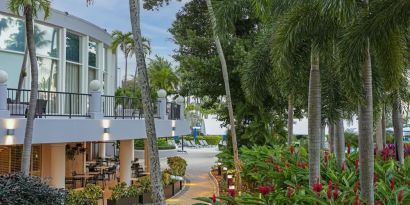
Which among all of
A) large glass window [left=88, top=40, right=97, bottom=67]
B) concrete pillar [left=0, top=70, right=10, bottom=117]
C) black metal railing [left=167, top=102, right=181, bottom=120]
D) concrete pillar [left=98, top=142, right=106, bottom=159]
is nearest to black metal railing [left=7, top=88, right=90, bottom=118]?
concrete pillar [left=0, top=70, right=10, bottom=117]

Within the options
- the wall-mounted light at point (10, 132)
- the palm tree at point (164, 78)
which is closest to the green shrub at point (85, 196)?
the wall-mounted light at point (10, 132)

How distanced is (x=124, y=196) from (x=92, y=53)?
942cm

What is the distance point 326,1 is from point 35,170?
15.0m

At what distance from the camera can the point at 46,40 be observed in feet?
64.3

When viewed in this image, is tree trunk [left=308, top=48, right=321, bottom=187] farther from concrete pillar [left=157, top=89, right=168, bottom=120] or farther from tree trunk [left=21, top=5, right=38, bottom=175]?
concrete pillar [left=157, top=89, right=168, bottom=120]

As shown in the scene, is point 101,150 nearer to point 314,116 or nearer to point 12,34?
point 12,34

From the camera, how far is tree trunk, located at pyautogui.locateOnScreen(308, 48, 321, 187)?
11.8 m

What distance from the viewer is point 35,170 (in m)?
19.6

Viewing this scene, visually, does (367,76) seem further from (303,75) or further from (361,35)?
(303,75)

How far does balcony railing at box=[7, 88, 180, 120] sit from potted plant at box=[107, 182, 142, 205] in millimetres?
2545

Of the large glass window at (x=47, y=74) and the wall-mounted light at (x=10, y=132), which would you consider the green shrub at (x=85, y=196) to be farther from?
the large glass window at (x=47, y=74)

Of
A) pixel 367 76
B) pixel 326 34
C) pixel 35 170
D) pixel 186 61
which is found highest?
pixel 186 61

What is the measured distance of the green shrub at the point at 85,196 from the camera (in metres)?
14.4

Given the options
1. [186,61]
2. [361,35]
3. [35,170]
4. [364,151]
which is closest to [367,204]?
[364,151]
